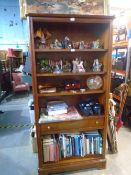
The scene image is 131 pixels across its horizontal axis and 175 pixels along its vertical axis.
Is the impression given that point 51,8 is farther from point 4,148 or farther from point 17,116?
point 17,116

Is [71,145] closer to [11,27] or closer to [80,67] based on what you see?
[80,67]

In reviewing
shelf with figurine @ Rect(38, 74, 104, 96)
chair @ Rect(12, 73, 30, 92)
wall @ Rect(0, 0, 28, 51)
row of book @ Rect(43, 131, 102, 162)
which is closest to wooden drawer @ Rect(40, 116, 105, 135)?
row of book @ Rect(43, 131, 102, 162)

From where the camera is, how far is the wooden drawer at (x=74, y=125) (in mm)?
1997

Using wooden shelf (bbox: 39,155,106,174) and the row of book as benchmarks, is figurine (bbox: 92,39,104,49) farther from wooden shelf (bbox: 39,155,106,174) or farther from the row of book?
wooden shelf (bbox: 39,155,106,174)

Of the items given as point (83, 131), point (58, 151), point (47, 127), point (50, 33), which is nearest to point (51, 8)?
point (50, 33)

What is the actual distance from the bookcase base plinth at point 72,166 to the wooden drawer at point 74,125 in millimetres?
442

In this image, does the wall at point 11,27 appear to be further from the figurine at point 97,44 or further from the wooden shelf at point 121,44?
the figurine at point 97,44

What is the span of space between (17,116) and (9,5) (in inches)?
196

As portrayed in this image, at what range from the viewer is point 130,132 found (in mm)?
3186

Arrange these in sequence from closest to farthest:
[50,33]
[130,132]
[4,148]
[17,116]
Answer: [50,33] → [4,148] → [130,132] → [17,116]

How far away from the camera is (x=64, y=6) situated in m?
1.96

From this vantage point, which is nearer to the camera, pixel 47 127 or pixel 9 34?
pixel 47 127

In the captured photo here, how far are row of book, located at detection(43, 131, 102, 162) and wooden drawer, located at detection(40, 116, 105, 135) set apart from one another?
0.40ft

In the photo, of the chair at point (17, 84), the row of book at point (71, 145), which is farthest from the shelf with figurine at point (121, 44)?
the chair at point (17, 84)
